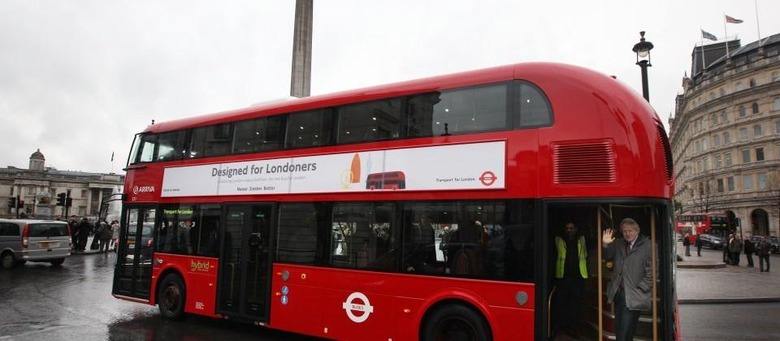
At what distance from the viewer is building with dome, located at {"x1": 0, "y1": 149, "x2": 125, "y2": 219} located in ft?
339

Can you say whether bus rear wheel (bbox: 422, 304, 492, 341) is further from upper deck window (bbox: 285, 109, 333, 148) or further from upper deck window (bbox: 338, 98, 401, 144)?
upper deck window (bbox: 285, 109, 333, 148)

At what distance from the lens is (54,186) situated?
108 m

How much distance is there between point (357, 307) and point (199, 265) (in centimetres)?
384

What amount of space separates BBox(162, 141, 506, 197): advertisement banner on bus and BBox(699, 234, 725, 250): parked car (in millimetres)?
44846

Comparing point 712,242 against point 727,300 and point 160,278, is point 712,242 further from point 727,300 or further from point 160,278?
point 160,278

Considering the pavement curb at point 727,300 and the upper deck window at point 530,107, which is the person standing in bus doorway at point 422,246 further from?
the pavement curb at point 727,300

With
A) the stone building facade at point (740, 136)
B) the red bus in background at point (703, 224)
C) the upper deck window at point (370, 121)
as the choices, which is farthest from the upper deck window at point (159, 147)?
the stone building facade at point (740, 136)

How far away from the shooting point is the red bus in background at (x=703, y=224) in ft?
153

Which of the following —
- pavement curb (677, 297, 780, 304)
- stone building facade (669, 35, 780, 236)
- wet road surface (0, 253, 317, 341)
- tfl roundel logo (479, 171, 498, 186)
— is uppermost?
stone building facade (669, 35, 780, 236)

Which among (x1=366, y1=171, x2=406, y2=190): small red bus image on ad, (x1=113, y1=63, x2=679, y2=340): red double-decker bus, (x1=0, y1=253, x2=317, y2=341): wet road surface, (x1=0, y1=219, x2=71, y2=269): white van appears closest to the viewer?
(x1=113, y1=63, x2=679, y2=340): red double-decker bus

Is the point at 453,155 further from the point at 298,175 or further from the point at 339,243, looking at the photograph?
the point at 298,175

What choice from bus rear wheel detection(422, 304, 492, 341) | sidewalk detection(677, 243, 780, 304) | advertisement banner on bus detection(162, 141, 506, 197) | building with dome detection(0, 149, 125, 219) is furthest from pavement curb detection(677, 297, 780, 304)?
building with dome detection(0, 149, 125, 219)

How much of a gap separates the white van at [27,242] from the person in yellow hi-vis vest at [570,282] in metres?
19.6

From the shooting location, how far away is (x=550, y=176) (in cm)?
574
